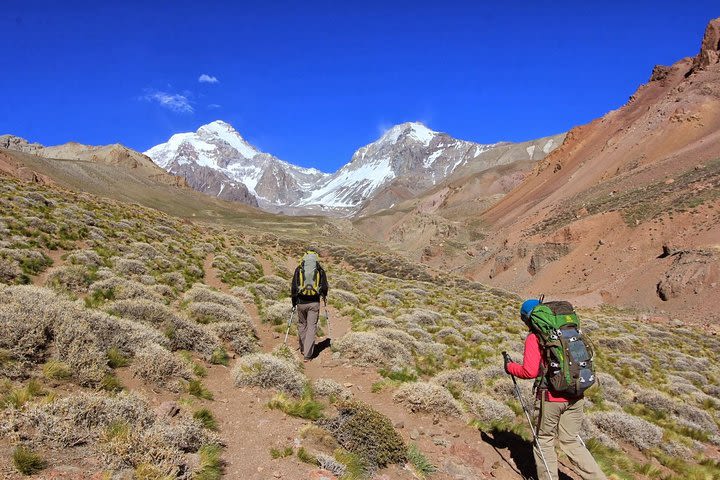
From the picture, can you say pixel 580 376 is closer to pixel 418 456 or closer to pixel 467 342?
pixel 418 456

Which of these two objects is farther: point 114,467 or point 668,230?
point 668,230

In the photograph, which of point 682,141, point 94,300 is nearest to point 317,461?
point 94,300

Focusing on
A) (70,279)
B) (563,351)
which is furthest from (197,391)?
(70,279)

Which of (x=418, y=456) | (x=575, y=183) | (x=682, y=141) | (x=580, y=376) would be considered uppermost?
(x=682, y=141)

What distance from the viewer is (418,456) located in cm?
690

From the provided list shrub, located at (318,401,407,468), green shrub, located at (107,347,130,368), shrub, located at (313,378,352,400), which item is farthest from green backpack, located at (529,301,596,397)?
green shrub, located at (107,347,130,368)

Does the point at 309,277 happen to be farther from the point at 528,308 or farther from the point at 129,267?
the point at 129,267

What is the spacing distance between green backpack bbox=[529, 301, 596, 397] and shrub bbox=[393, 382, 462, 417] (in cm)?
315

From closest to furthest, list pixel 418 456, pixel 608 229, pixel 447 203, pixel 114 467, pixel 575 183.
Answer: pixel 114 467 → pixel 418 456 → pixel 608 229 → pixel 575 183 → pixel 447 203

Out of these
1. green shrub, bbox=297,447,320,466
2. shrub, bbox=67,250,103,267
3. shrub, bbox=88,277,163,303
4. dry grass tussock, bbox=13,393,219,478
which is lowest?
green shrub, bbox=297,447,320,466

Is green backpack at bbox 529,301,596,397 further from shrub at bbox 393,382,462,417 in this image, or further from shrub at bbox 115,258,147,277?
shrub at bbox 115,258,147,277

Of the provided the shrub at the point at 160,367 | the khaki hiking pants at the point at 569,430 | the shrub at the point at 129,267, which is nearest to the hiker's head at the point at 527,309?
the khaki hiking pants at the point at 569,430

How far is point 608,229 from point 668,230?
6.64 metres

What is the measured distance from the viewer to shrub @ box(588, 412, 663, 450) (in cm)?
965
